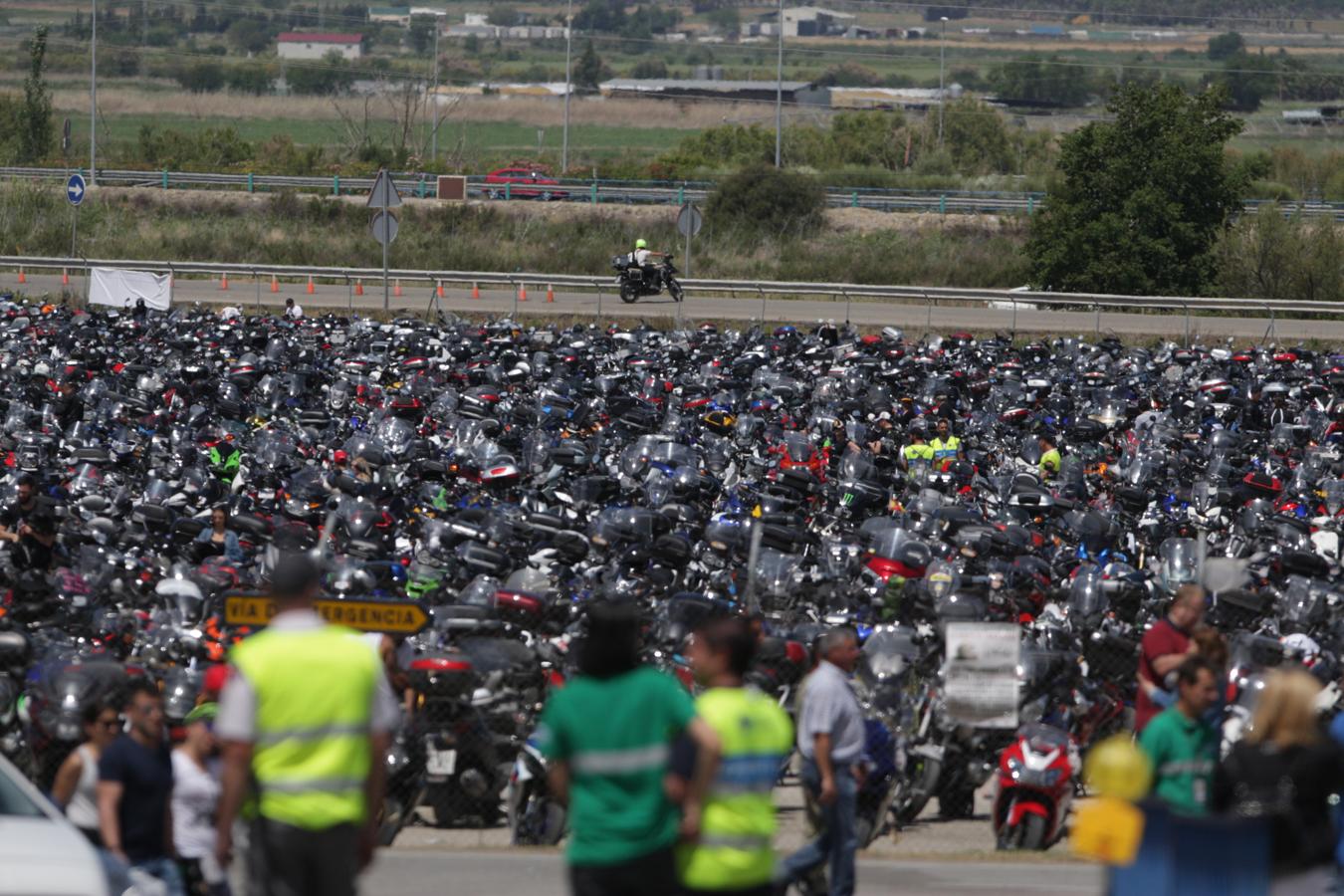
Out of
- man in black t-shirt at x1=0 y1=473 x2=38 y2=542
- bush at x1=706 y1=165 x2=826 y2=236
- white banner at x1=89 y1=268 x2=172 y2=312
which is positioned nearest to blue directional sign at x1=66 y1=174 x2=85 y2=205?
white banner at x1=89 y1=268 x2=172 y2=312

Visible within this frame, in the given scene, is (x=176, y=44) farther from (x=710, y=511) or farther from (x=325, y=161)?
(x=710, y=511)

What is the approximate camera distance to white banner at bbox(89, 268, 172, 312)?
38688 millimetres

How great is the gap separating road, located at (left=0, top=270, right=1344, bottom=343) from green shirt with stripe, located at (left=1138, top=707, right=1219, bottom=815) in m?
31.8

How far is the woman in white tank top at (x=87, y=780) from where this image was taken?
26.7 ft

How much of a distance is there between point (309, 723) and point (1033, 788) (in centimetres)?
559

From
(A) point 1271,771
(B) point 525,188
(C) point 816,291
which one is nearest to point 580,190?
(B) point 525,188

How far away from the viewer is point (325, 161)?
8094 cm

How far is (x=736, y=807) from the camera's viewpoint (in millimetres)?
6633

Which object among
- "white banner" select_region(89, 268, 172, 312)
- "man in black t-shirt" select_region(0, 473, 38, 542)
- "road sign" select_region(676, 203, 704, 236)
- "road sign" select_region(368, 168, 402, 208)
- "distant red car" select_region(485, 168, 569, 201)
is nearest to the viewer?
"man in black t-shirt" select_region(0, 473, 38, 542)

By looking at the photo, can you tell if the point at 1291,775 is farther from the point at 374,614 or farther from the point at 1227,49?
the point at 1227,49

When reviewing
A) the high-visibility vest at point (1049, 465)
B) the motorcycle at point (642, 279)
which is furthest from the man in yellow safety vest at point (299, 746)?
the motorcycle at point (642, 279)

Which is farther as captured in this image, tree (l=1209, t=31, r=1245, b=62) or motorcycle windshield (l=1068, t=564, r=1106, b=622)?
tree (l=1209, t=31, r=1245, b=62)

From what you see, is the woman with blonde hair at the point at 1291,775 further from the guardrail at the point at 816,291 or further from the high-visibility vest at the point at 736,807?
the guardrail at the point at 816,291

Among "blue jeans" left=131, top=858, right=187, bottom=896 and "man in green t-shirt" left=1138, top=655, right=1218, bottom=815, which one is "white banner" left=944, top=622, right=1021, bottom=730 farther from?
"blue jeans" left=131, top=858, right=187, bottom=896
